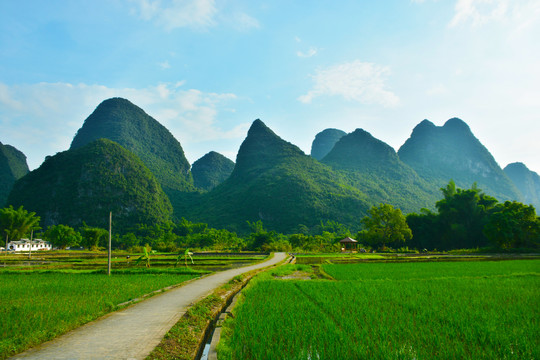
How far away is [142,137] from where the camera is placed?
492 ft

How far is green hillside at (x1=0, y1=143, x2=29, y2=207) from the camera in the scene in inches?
4658

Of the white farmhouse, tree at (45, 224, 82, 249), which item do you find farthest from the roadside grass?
the white farmhouse

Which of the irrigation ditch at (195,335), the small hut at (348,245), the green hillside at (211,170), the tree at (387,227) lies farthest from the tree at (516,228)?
the green hillside at (211,170)

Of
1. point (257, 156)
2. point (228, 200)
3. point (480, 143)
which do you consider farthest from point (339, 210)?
point (480, 143)

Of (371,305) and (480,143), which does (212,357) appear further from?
(480,143)

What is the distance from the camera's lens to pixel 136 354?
3734 mm

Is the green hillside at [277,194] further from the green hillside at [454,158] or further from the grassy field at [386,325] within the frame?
the grassy field at [386,325]

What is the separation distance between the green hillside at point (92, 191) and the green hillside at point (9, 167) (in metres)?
27.2

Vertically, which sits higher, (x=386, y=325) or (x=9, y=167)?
(x=9, y=167)

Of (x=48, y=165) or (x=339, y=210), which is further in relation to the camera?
(x=48, y=165)

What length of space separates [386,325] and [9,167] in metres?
165

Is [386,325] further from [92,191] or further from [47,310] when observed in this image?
[92,191]

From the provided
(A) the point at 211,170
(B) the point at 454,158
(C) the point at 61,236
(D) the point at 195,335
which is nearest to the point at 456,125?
(B) the point at 454,158

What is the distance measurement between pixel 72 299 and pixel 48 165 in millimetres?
110795
